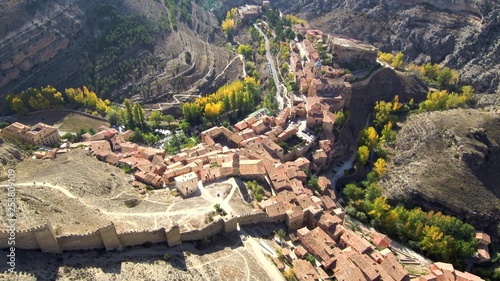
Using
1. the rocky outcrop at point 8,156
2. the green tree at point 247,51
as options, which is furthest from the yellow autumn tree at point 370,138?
the rocky outcrop at point 8,156

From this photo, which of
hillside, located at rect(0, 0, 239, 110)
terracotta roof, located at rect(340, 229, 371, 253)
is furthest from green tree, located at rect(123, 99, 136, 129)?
terracotta roof, located at rect(340, 229, 371, 253)

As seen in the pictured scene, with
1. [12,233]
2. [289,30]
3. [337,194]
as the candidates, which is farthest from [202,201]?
[289,30]

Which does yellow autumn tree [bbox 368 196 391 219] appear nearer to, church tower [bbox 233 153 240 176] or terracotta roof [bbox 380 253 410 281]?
terracotta roof [bbox 380 253 410 281]

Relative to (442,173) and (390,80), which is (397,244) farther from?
(390,80)

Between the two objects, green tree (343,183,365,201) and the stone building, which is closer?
the stone building

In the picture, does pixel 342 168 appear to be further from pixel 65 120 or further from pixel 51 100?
pixel 51 100

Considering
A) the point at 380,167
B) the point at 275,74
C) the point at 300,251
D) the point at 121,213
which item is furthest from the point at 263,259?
the point at 275,74
